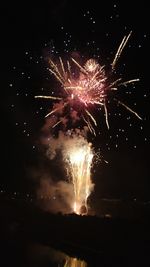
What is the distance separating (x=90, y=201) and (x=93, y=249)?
103 ft

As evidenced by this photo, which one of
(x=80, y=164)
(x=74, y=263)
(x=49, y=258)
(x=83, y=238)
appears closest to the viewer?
(x=74, y=263)

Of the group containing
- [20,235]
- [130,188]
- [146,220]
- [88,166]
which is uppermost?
[130,188]

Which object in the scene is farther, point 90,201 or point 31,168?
point 90,201

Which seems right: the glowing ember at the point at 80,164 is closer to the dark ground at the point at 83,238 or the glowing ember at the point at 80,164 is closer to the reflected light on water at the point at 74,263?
the dark ground at the point at 83,238

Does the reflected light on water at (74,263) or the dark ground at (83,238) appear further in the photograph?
the dark ground at (83,238)

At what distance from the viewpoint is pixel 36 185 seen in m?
48.8

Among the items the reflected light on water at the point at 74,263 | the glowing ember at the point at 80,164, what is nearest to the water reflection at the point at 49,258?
the reflected light on water at the point at 74,263

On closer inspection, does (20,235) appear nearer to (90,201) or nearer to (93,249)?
(93,249)

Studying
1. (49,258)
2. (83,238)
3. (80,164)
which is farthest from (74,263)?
(80,164)

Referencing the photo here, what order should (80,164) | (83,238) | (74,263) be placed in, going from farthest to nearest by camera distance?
(80,164)
(83,238)
(74,263)

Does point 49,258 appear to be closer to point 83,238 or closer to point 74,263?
point 74,263

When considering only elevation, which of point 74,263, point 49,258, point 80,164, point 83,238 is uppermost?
point 80,164

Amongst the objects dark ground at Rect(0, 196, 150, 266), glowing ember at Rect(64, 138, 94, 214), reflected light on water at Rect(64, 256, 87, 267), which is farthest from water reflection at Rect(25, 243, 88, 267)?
glowing ember at Rect(64, 138, 94, 214)

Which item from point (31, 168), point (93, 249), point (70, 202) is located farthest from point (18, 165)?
point (93, 249)
